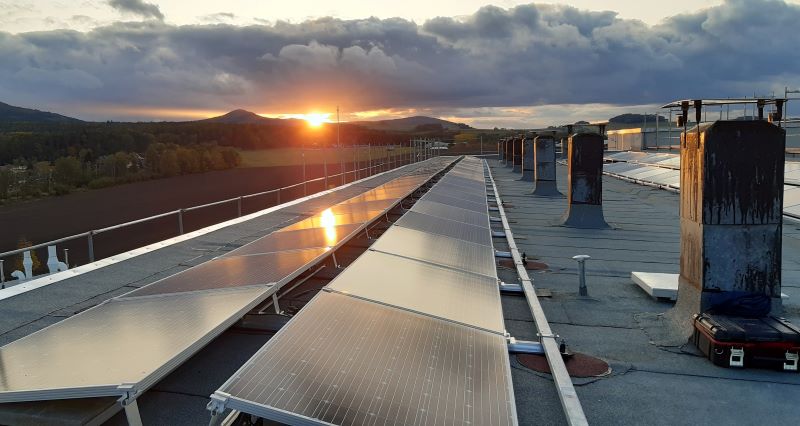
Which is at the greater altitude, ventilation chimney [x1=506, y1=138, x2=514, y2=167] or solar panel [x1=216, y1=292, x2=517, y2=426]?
ventilation chimney [x1=506, y1=138, x2=514, y2=167]

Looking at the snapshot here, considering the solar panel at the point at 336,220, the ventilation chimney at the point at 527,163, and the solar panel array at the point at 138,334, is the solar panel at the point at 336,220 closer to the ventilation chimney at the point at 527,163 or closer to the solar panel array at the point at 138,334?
the solar panel array at the point at 138,334

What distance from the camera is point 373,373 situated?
350 centimetres

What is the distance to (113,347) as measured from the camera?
367cm

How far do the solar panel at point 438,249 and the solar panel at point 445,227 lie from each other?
0.29 metres

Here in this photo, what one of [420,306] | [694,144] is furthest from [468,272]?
[694,144]

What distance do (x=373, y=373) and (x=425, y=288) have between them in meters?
2.19

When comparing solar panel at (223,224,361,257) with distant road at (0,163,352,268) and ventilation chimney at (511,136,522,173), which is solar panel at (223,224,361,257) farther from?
distant road at (0,163,352,268)

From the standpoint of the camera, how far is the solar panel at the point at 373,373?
2953 millimetres

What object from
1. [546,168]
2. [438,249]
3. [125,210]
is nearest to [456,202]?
[438,249]

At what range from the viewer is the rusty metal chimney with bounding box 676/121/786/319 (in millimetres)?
→ 6516

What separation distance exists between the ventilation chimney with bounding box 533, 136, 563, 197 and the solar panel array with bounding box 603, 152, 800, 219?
5.09 m

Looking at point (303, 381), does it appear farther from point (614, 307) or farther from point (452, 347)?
point (614, 307)

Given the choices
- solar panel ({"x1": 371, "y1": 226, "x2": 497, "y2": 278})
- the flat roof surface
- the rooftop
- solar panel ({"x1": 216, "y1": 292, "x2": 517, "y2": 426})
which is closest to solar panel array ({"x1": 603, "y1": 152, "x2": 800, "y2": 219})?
the flat roof surface

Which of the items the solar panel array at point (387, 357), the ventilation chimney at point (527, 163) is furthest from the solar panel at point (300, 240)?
the ventilation chimney at point (527, 163)
